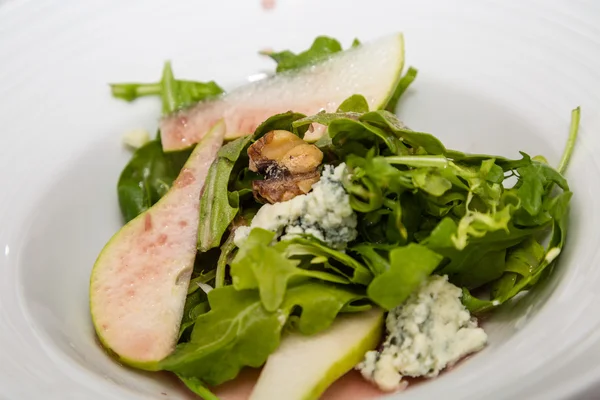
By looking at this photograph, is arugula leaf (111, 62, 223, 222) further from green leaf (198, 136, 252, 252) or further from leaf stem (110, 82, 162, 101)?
green leaf (198, 136, 252, 252)

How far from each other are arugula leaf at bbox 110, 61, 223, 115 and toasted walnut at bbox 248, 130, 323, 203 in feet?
2.08

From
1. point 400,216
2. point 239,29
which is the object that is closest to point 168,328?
point 400,216

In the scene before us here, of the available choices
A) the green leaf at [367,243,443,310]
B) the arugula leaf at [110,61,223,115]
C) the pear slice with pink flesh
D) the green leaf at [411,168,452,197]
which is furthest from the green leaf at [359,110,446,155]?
the arugula leaf at [110,61,223,115]

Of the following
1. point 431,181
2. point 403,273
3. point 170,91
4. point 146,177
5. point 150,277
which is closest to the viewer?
point 403,273

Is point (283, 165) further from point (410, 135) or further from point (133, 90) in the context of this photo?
point (133, 90)

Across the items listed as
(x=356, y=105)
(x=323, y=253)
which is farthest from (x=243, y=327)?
(x=356, y=105)

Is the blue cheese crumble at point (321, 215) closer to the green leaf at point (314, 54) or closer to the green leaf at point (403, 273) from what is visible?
the green leaf at point (403, 273)

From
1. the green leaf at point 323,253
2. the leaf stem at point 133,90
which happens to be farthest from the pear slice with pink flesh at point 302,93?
the green leaf at point 323,253

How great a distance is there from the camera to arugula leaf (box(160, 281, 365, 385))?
1363 mm

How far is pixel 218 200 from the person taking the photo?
167 centimetres

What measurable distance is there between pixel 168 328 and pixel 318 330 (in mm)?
419

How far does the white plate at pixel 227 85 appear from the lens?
1.29m

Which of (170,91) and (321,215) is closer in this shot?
(321,215)

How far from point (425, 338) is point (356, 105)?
2.49 ft
